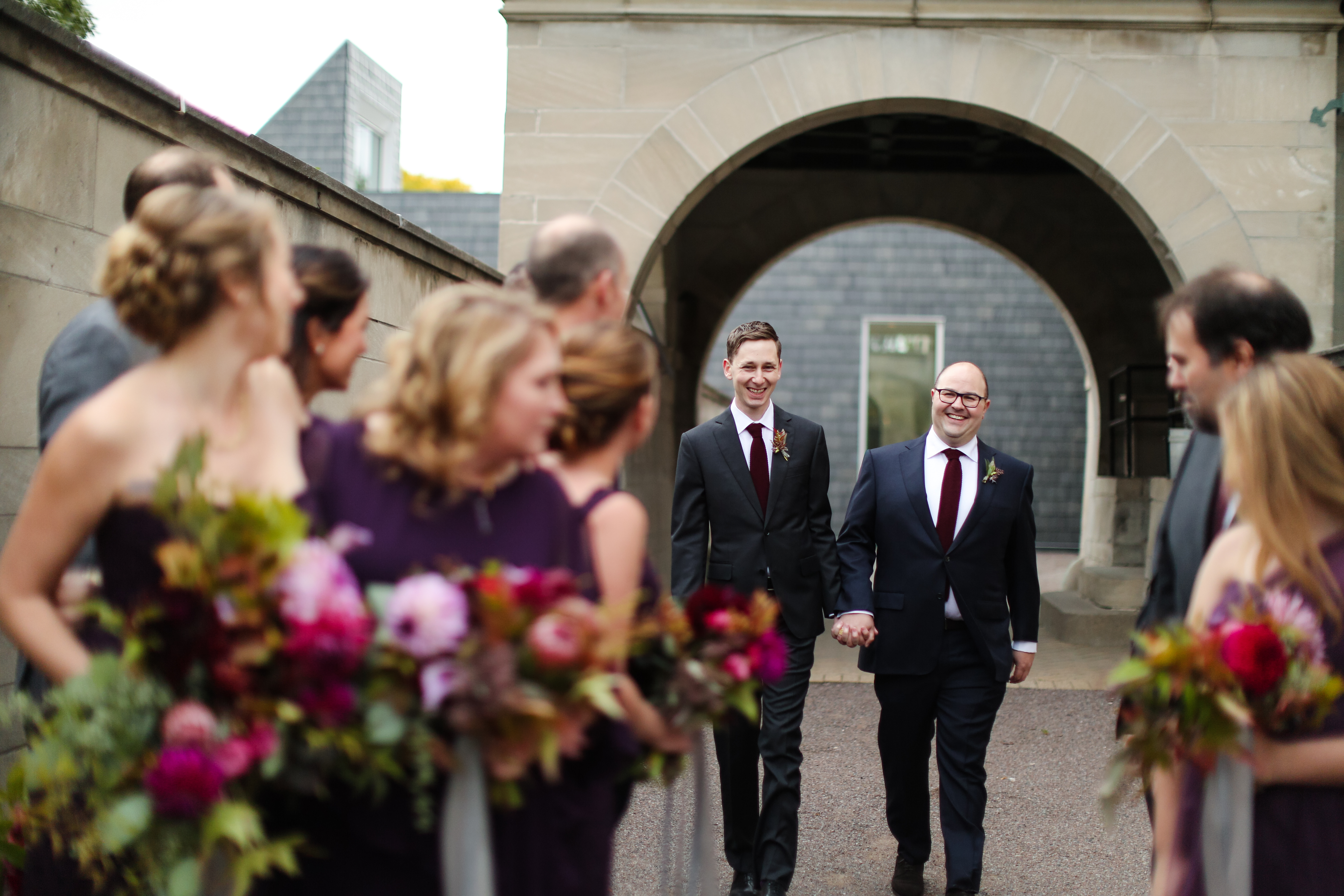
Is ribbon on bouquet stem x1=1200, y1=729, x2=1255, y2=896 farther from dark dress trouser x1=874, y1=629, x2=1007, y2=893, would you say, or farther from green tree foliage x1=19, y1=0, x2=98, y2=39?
green tree foliage x1=19, y1=0, x2=98, y2=39

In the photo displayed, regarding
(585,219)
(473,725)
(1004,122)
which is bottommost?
(473,725)

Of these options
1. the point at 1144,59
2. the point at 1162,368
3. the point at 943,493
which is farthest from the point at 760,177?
the point at 943,493

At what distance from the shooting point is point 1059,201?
545 inches

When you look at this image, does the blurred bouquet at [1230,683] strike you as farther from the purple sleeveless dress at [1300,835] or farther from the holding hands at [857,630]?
the holding hands at [857,630]

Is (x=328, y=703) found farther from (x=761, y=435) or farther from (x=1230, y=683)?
(x=761, y=435)

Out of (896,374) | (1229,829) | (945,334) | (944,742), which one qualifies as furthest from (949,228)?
(1229,829)

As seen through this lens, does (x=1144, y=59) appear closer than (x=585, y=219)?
No

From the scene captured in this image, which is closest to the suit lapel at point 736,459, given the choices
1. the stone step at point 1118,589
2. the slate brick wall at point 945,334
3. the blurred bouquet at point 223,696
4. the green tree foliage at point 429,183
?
the blurred bouquet at point 223,696

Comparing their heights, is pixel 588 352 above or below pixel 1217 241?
below

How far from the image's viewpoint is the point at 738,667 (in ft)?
7.02

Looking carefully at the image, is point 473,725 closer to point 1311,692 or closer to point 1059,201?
point 1311,692

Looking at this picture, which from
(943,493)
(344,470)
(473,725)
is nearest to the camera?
(473,725)

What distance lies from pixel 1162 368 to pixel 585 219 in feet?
38.7

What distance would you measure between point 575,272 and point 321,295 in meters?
0.53
